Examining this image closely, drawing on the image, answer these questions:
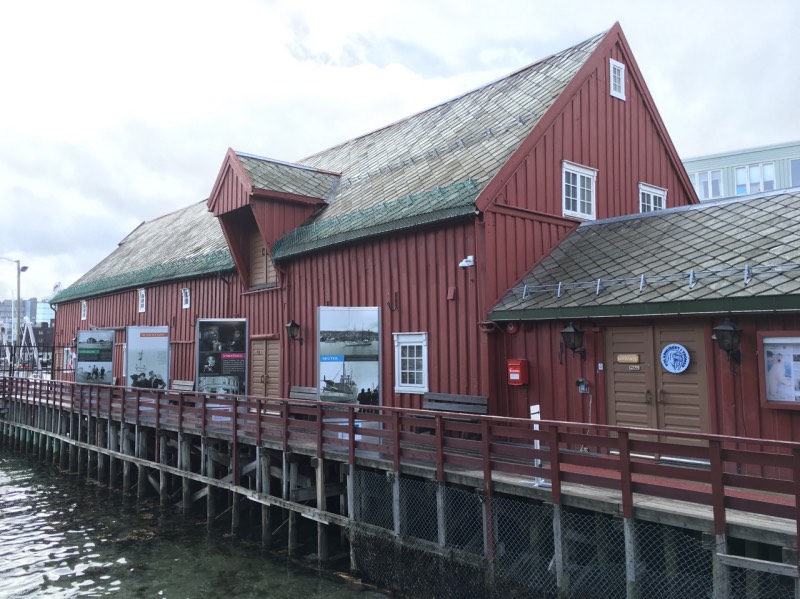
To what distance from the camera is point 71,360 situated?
3067cm

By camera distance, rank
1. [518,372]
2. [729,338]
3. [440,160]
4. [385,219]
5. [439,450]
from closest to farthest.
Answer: [729,338]
[439,450]
[518,372]
[385,219]
[440,160]

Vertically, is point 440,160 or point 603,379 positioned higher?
point 440,160

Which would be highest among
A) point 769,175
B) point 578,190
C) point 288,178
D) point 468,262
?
point 769,175

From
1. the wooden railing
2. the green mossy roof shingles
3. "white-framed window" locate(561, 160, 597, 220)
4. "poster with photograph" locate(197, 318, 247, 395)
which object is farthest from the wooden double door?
the green mossy roof shingles

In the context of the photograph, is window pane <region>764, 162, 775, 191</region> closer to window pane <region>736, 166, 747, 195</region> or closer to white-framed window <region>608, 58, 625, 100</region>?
window pane <region>736, 166, 747, 195</region>

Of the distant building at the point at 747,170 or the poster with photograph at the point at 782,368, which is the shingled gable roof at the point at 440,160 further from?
the distant building at the point at 747,170

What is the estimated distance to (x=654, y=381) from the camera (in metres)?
10.1

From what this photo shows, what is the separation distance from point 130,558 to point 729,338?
1075 centimetres

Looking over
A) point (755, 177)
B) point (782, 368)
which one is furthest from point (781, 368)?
point (755, 177)

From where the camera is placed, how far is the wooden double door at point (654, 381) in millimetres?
9609

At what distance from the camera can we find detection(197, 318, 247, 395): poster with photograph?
51.7ft

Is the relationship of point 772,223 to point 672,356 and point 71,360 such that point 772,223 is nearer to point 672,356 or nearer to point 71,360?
point 672,356

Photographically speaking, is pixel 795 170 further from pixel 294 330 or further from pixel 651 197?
pixel 294 330

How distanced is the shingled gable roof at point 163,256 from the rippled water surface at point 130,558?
26.0ft
